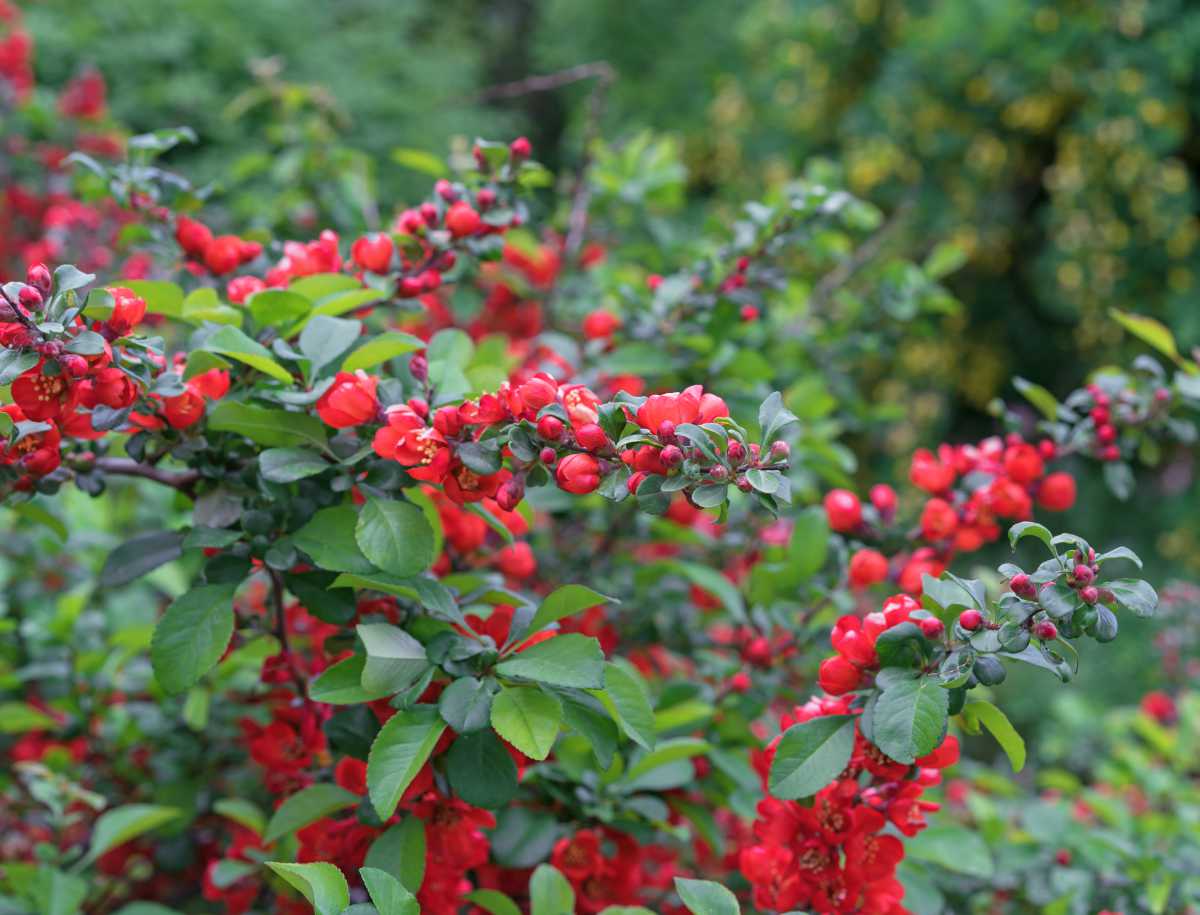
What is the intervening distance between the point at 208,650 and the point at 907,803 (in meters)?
0.56

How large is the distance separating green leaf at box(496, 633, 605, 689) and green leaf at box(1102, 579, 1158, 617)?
0.34 m

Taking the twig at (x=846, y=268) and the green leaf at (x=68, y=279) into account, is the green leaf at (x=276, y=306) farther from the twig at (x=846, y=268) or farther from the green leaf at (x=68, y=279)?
the twig at (x=846, y=268)

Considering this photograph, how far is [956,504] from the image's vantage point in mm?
1129

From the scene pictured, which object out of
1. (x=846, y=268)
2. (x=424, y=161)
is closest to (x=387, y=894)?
(x=424, y=161)

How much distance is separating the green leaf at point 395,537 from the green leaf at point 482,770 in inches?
5.3

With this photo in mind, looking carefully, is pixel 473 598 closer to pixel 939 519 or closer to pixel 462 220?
pixel 462 220

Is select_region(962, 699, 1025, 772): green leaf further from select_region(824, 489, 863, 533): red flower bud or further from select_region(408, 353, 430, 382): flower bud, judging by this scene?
select_region(408, 353, 430, 382): flower bud

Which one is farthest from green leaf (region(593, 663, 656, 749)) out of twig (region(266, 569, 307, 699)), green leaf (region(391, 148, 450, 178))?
green leaf (region(391, 148, 450, 178))

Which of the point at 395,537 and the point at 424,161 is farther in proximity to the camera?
the point at 424,161

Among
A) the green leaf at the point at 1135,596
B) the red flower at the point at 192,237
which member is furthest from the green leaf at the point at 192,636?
the green leaf at the point at 1135,596

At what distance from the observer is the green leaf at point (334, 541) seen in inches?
32.4

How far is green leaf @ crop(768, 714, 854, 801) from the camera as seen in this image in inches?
29.7

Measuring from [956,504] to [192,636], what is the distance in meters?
0.76

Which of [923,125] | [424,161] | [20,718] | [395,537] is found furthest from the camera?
[923,125]
